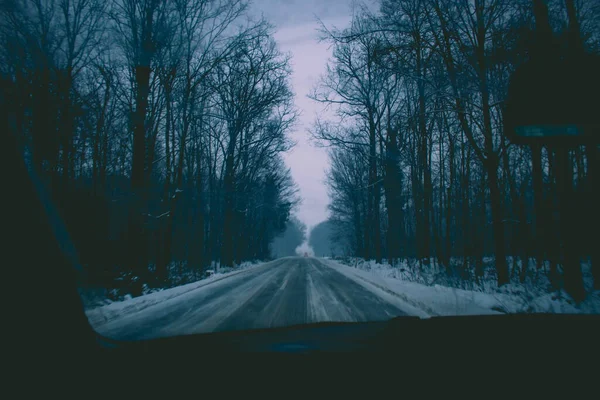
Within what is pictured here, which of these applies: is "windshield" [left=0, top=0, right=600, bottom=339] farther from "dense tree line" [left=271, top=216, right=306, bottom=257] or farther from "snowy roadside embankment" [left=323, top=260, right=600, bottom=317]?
"dense tree line" [left=271, top=216, right=306, bottom=257]

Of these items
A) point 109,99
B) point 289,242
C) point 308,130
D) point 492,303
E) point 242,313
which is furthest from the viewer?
point 289,242

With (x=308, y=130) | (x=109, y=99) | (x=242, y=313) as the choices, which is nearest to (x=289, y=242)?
(x=308, y=130)

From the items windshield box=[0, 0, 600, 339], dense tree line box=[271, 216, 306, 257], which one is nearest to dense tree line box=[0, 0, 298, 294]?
windshield box=[0, 0, 600, 339]

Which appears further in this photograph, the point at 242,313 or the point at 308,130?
the point at 308,130

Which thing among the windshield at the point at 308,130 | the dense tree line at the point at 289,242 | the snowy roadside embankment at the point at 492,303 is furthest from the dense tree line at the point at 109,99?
the dense tree line at the point at 289,242

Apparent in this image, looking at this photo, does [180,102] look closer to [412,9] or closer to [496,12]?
[412,9]

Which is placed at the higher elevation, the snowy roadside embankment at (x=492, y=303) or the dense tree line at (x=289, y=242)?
the snowy roadside embankment at (x=492, y=303)

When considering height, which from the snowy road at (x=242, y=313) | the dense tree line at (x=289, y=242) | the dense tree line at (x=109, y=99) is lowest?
the dense tree line at (x=289, y=242)

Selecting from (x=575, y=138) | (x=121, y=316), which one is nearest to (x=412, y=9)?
(x=575, y=138)

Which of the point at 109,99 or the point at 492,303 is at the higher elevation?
the point at 109,99

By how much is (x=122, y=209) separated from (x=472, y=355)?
1504cm

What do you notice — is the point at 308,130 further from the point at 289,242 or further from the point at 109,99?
the point at 289,242

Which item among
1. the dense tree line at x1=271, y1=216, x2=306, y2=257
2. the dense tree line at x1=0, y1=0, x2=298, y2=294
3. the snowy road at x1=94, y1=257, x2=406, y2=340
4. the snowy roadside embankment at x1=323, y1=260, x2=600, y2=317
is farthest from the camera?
the dense tree line at x1=271, y1=216, x2=306, y2=257

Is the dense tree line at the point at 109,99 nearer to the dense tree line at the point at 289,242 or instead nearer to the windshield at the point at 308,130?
the windshield at the point at 308,130
